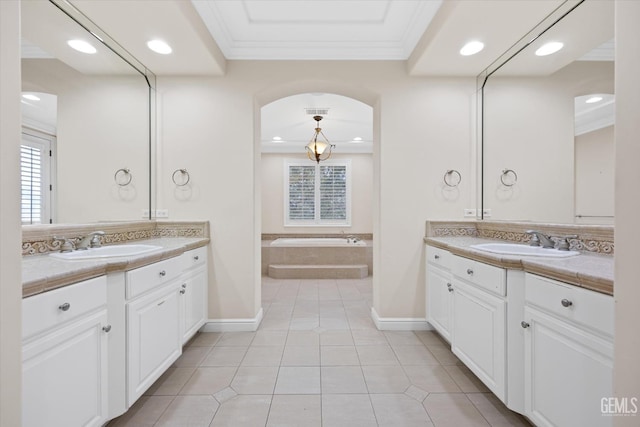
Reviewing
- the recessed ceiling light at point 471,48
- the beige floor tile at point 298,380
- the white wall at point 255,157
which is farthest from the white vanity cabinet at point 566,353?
the recessed ceiling light at point 471,48


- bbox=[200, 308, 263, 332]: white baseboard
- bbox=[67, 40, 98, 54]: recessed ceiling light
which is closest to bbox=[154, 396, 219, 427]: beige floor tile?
bbox=[200, 308, 263, 332]: white baseboard

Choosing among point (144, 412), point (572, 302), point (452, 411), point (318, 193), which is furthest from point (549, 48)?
point (318, 193)

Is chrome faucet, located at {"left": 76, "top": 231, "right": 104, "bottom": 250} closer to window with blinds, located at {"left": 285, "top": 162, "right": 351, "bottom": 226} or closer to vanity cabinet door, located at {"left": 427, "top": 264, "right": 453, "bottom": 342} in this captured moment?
vanity cabinet door, located at {"left": 427, "top": 264, "right": 453, "bottom": 342}

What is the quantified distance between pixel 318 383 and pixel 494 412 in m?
1.03

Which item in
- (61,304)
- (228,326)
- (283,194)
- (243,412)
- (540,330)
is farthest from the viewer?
(283,194)

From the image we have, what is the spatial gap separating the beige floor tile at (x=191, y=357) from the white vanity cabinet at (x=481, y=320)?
189 cm

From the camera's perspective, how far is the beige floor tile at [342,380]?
193cm

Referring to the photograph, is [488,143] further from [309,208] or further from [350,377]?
[309,208]

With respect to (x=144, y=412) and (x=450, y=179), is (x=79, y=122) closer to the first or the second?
(x=144, y=412)

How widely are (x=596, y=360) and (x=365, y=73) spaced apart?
8.75ft

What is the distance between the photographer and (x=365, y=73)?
292 centimetres

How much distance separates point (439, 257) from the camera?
2.57 meters

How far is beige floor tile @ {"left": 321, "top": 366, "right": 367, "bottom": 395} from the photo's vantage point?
1.93m

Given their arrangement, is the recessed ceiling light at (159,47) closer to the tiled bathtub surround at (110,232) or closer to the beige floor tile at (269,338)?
the tiled bathtub surround at (110,232)
